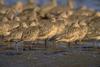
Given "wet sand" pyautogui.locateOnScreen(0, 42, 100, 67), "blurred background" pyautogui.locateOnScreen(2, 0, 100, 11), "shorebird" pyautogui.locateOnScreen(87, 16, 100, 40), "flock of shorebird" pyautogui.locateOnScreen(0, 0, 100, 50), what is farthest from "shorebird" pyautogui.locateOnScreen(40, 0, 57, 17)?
"wet sand" pyautogui.locateOnScreen(0, 42, 100, 67)

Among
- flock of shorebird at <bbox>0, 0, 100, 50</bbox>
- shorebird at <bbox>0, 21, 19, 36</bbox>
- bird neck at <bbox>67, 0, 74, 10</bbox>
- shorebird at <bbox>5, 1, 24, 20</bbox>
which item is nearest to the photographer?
flock of shorebird at <bbox>0, 0, 100, 50</bbox>

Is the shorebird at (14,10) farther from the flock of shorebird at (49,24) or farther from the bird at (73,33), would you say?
the bird at (73,33)

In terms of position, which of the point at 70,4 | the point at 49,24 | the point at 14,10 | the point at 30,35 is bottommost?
the point at 30,35

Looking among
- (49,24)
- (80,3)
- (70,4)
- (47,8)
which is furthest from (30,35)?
(80,3)

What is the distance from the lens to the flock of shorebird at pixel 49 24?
16.2 m

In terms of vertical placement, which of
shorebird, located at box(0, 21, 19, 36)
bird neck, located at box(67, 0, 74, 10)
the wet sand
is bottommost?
the wet sand

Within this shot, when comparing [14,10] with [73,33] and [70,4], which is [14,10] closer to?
[70,4]

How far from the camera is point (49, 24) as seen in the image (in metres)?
16.7

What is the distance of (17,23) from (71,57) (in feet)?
10.8

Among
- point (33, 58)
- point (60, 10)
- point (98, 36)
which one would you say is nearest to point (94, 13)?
point (60, 10)

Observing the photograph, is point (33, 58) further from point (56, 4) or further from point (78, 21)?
point (56, 4)

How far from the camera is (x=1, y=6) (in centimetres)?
2019

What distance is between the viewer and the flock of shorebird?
16156 millimetres

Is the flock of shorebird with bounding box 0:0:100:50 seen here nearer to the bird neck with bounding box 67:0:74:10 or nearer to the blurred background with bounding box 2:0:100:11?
the bird neck with bounding box 67:0:74:10
